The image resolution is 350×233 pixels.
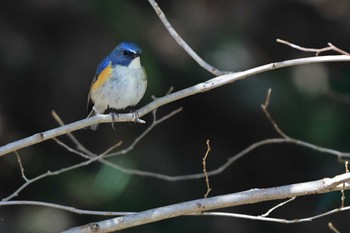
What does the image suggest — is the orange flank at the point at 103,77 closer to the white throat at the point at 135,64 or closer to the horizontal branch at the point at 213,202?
the white throat at the point at 135,64

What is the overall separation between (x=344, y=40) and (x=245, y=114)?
3.54 feet

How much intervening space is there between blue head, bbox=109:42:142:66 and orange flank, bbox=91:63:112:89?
54 mm

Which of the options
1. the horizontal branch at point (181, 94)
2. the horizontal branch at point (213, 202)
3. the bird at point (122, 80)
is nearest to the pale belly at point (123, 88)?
→ the bird at point (122, 80)

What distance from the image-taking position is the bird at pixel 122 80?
499 centimetres

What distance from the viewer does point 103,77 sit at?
5105 mm

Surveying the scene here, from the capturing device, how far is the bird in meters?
4.99

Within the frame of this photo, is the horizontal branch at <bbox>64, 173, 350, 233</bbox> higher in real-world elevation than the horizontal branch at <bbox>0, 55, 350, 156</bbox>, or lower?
Answer: lower

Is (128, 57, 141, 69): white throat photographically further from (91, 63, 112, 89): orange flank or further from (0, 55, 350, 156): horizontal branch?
(0, 55, 350, 156): horizontal branch

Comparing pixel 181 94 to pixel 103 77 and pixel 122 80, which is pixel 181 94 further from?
pixel 103 77

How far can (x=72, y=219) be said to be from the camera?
6457mm

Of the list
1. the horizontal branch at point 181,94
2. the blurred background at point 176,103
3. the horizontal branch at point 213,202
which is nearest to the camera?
the horizontal branch at point 213,202

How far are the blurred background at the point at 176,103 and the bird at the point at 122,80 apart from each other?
46.4 inches

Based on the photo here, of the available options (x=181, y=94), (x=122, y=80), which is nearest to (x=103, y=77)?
(x=122, y=80)

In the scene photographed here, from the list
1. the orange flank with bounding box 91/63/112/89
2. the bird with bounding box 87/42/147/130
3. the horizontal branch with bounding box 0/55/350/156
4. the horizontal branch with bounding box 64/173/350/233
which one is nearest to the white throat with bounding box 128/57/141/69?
the bird with bounding box 87/42/147/130
